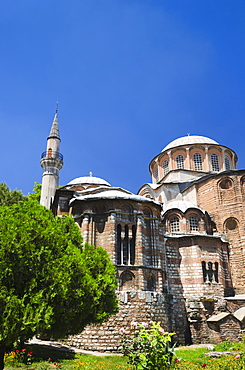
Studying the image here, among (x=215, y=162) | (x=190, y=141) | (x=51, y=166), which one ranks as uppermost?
(x=190, y=141)

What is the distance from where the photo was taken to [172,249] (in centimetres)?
1945

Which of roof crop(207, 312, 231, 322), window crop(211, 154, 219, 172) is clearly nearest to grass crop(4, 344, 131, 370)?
roof crop(207, 312, 231, 322)

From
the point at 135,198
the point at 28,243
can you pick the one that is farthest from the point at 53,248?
the point at 135,198

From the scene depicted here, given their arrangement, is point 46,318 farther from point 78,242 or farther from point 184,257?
point 184,257

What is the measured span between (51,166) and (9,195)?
11.6 ft

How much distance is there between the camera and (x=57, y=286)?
812 centimetres

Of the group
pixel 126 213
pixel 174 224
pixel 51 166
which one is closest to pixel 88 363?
pixel 126 213

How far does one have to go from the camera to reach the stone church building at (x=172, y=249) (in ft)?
49.8

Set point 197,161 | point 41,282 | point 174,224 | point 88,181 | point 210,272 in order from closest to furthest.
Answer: point 41,282, point 210,272, point 174,224, point 197,161, point 88,181

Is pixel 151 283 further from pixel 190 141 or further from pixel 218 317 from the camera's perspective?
pixel 190 141

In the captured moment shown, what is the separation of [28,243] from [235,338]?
507 inches

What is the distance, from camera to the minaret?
2219 cm

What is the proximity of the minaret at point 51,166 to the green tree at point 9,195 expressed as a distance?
6.75 ft

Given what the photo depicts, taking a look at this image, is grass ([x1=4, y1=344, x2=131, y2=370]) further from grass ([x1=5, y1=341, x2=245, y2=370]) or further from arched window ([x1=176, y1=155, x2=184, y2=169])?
arched window ([x1=176, y1=155, x2=184, y2=169])
